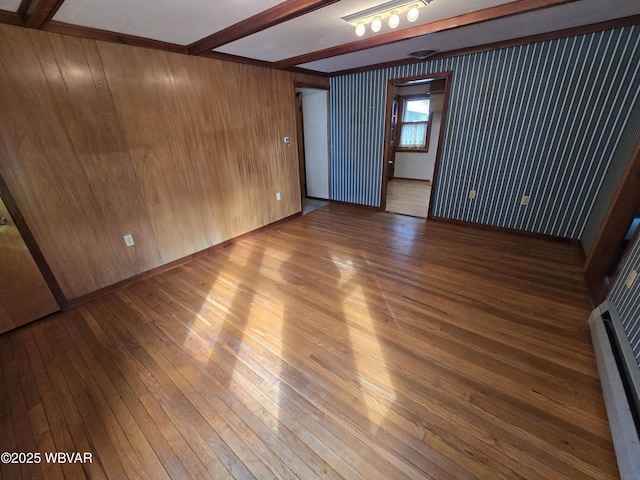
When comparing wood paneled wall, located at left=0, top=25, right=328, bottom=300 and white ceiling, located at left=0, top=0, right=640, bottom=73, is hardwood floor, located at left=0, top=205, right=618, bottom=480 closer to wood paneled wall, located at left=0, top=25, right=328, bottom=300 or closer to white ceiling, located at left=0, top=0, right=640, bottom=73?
wood paneled wall, located at left=0, top=25, right=328, bottom=300

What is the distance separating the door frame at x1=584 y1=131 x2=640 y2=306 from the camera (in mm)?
2125

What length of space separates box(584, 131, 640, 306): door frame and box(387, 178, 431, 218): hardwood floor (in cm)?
216

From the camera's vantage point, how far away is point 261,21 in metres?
1.86

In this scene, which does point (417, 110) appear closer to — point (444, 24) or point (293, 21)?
point (444, 24)

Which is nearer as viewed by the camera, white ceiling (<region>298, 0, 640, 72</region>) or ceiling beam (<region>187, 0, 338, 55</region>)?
ceiling beam (<region>187, 0, 338, 55</region>)

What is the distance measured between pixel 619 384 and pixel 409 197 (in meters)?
4.51

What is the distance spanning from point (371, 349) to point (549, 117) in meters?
3.47

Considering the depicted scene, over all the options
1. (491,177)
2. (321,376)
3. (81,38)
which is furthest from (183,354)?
(491,177)

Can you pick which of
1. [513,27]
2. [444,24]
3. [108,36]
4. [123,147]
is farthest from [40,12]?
[513,27]

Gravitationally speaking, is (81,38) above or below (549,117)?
above

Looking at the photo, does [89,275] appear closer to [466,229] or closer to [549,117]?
[466,229]

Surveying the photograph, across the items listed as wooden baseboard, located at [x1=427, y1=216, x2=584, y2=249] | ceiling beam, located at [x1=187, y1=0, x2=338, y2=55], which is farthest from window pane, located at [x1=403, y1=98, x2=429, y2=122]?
ceiling beam, located at [x1=187, y1=0, x2=338, y2=55]

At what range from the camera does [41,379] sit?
5.30 feet

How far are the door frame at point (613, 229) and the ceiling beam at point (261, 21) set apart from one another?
2.83m
